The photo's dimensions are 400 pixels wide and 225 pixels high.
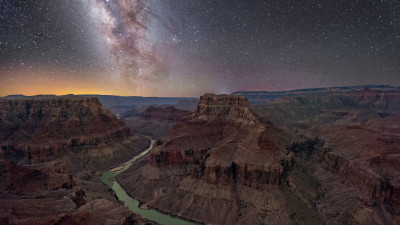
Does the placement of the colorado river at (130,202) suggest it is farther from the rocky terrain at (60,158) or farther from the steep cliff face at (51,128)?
the steep cliff face at (51,128)

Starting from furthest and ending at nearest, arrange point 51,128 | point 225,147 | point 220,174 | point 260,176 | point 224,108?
point 51,128
point 224,108
point 225,147
point 220,174
point 260,176

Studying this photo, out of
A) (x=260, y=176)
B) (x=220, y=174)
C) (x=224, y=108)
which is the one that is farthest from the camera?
(x=224, y=108)

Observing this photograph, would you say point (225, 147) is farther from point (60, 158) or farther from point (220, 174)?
point (60, 158)

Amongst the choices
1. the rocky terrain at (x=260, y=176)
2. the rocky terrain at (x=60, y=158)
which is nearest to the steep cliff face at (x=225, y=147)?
the rocky terrain at (x=260, y=176)

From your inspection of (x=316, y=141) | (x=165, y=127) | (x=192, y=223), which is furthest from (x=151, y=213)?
(x=165, y=127)

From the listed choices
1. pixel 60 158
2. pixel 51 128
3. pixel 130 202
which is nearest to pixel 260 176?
pixel 130 202

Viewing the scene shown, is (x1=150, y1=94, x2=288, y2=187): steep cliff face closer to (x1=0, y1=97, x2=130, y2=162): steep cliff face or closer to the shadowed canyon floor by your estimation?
the shadowed canyon floor

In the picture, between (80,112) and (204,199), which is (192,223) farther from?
(80,112)
